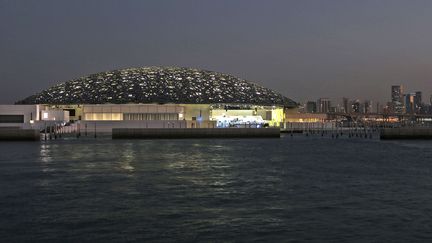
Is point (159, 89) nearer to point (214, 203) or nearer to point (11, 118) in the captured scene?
point (11, 118)

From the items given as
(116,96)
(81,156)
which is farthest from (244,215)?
(116,96)

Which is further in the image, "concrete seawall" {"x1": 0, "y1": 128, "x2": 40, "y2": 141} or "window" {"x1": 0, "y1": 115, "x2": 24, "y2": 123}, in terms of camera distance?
"window" {"x1": 0, "y1": 115, "x2": 24, "y2": 123}

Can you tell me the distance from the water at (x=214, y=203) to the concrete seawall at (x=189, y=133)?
154 feet

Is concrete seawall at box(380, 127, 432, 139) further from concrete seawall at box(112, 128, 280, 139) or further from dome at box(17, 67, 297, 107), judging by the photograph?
dome at box(17, 67, 297, 107)

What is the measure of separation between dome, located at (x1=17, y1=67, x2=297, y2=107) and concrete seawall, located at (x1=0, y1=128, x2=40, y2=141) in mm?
31612

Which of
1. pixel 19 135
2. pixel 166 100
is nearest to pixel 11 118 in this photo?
pixel 19 135

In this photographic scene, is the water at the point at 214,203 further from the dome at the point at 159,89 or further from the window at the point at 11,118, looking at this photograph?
the dome at the point at 159,89

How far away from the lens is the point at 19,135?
263 ft

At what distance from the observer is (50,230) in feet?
58.7

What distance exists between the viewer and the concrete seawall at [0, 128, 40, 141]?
80000mm

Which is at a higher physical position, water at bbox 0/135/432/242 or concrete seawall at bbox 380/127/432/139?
concrete seawall at bbox 380/127/432/139

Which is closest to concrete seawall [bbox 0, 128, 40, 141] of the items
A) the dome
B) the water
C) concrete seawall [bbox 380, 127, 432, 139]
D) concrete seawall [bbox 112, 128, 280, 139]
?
concrete seawall [bbox 112, 128, 280, 139]

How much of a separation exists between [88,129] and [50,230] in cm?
8341

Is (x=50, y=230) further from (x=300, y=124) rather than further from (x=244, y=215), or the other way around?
→ (x=300, y=124)
